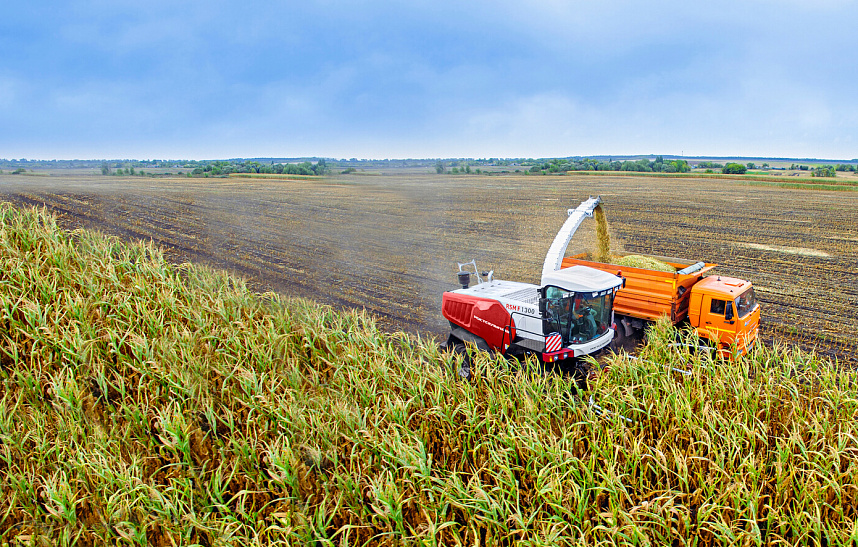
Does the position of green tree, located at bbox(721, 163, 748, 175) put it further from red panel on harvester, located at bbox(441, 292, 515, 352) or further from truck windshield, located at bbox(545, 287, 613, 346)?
red panel on harvester, located at bbox(441, 292, 515, 352)

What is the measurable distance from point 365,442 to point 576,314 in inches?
144

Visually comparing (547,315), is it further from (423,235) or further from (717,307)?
(423,235)

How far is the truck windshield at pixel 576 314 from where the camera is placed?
263 inches

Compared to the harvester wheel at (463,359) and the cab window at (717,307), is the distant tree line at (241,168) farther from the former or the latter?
the cab window at (717,307)

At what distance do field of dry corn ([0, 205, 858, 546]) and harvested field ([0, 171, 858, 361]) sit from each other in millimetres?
3922

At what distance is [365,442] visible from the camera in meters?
4.81

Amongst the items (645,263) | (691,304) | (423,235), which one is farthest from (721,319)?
(423,235)

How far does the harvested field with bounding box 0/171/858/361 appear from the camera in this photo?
11719mm

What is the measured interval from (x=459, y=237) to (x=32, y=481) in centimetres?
1744

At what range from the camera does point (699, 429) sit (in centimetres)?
473

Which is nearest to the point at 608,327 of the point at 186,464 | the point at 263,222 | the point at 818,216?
the point at 186,464

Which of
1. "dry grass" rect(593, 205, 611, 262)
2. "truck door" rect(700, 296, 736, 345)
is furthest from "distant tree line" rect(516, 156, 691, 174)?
"truck door" rect(700, 296, 736, 345)

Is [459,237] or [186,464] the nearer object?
[186,464]

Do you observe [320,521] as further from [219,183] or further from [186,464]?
[219,183]
